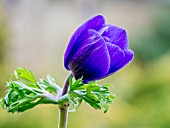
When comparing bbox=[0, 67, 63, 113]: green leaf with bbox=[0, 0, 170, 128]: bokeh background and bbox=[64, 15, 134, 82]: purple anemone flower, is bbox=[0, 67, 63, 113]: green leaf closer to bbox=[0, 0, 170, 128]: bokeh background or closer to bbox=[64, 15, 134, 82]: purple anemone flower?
bbox=[64, 15, 134, 82]: purple anemone flower

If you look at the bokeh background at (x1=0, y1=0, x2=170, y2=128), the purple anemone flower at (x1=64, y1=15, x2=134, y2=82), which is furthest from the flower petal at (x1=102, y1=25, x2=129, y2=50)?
the bokeh background at (x1=0, y1=0, x2=170, y2=128)

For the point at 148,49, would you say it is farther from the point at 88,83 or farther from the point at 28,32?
the point at 88,83

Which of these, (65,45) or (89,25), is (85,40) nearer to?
(89,25)

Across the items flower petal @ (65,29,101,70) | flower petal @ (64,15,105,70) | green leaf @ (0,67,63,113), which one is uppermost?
flower petal @ (64,15,105,70)

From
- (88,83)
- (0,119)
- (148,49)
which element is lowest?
(148,49)

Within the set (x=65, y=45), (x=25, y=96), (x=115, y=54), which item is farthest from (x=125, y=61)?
(x=65, y=45)

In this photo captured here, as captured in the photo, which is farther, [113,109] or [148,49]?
[148,49]

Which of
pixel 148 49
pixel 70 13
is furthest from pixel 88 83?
pixel 70 13
